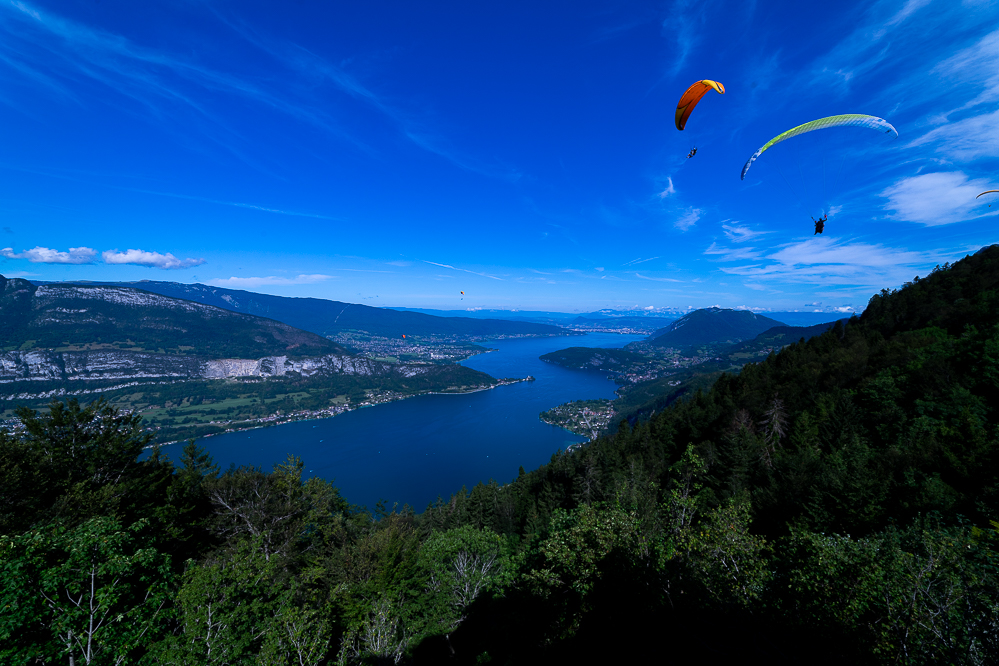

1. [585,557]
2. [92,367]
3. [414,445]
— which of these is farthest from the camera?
[92,367]

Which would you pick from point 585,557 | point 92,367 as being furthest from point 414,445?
point 92,367

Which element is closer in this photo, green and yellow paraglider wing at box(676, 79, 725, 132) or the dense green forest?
the dense green forest

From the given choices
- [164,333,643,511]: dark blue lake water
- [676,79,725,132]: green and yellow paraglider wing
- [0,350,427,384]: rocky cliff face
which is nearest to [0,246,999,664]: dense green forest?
[676,79,725,132]: green and yellow paraglider wing

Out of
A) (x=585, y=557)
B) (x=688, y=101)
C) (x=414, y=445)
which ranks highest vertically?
(x=688, y=101)

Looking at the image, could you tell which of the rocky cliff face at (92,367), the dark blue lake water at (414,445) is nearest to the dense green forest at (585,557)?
the dark blue lake water at (414,445)

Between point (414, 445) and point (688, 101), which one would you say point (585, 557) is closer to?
point (688, 101)

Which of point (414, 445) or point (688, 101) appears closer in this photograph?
point (688, 101)

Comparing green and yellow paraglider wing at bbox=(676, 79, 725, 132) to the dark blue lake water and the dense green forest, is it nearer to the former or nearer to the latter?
the dense green forest
